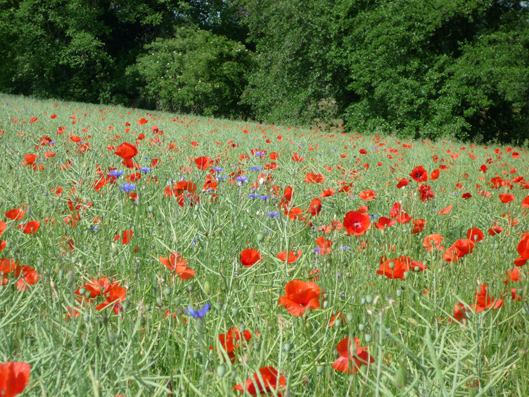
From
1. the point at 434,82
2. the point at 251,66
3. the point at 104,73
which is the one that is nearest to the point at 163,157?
the point at 434,82

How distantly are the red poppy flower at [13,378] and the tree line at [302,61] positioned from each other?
12.4 meters

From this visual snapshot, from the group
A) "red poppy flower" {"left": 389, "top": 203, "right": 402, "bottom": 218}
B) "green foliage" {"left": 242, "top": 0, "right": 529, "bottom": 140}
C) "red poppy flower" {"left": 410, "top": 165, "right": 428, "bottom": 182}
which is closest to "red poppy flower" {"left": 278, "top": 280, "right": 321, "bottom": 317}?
"red poppy flower" {"left": 389, "top": 203, "right": 402, "bottom": 218}

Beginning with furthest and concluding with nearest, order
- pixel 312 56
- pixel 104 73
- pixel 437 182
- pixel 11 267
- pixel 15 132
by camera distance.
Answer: pixel 104 73, pixel 312 56, pixel 15 132, pixel 437 182, pixel 11 267

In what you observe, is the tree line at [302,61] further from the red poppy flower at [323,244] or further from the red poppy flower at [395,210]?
the red poppy flower at [323,244]

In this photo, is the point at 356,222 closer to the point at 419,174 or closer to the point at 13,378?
the point at 419,174

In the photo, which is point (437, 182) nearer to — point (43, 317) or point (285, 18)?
point (43, 317)

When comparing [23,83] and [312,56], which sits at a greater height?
[312,56]

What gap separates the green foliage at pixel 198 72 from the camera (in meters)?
17.1

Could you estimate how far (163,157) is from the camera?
294 cm

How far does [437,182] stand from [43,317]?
3.65m

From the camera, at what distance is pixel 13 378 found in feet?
1.67

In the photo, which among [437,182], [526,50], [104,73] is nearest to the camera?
[437,182]

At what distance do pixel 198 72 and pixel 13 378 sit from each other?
17456 millimetres

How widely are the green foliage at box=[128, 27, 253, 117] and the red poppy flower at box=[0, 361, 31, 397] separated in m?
16.8
